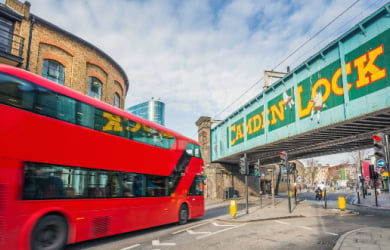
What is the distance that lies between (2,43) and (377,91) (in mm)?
17878

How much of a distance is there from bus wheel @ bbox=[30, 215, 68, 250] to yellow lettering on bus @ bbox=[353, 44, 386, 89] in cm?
1209

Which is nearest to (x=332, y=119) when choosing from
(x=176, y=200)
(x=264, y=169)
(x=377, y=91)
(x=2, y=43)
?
(x=377, y=91)

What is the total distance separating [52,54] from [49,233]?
1327cm

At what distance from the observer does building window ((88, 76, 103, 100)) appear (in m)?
19.3

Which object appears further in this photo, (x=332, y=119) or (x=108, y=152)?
(x=332, y=119)

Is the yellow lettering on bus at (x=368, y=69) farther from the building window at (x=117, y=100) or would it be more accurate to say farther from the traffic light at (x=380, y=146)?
the building window at (x=117, y=100)

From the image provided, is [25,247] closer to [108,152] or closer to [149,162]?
[108,152]

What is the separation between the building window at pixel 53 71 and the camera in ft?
54.1

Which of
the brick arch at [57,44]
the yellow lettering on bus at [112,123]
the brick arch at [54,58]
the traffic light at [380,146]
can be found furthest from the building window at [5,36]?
the traffic light at [380,146]

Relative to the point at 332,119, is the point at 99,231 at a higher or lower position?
Answer: lower

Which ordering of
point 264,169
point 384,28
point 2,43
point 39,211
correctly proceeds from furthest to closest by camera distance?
1. point 264,169
2. point 2,43
3. point 384,28
4. point 39,211

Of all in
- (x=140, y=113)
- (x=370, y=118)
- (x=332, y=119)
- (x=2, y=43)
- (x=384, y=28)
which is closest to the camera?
(x=384, y=28)

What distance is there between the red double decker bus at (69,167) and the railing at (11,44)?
9.34 metres

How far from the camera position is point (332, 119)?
12859mm
